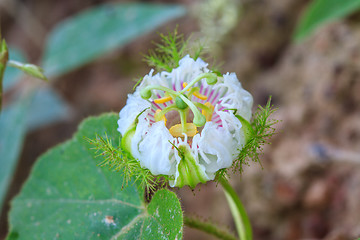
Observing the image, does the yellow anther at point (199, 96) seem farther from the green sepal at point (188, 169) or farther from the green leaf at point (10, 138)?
the green leaf at point (10, 138)

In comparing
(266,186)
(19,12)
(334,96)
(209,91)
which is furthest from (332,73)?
(19,12)

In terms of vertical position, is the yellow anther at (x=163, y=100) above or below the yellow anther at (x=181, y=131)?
above

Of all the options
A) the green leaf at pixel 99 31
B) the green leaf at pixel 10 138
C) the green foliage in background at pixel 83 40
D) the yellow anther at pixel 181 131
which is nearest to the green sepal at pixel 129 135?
the yellow anther at pixel 181 131

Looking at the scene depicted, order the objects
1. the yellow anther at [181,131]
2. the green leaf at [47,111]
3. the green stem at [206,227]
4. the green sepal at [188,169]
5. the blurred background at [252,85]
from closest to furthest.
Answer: the green sepal at [188,169]
the yellow anther at [181,131]
the green stem at [206,227]
the blurred background at [252,85]
the green leaf at [47,111]

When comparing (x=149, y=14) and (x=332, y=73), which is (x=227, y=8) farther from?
(x=332, y=73)

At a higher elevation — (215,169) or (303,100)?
(303,100)

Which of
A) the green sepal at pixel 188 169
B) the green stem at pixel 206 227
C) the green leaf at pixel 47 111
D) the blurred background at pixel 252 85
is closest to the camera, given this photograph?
the green sepal at pixel 188 169

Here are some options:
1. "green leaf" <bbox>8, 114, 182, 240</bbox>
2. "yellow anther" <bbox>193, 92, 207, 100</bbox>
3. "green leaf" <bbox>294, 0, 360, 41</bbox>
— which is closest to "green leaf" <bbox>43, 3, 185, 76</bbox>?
"green leaf" <bbox>294, 0, 360, 41</bbox>

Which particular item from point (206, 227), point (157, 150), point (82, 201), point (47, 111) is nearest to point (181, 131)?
point (157, 150)
